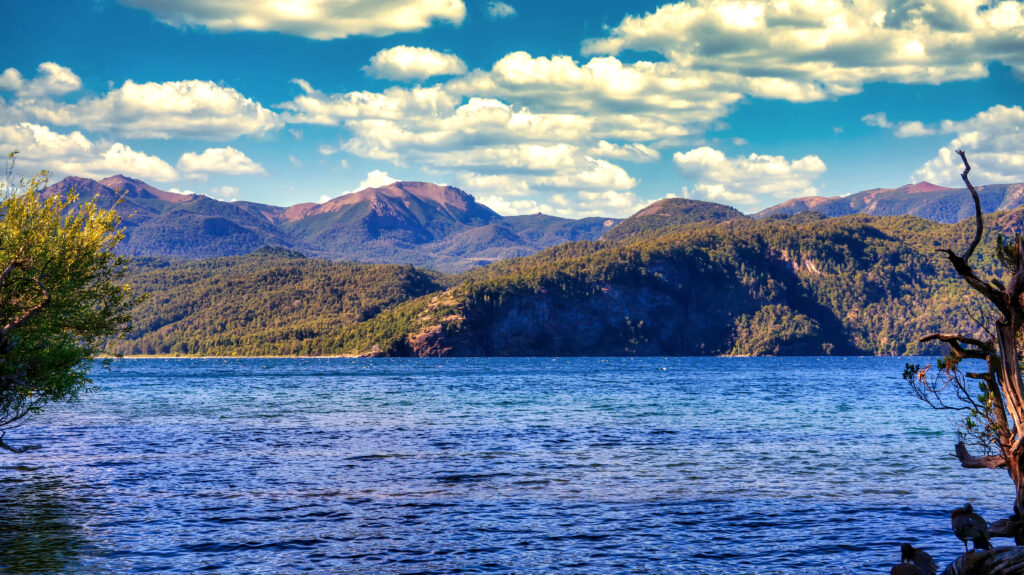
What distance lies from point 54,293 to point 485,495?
22.3 m

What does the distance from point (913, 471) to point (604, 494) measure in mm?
19611

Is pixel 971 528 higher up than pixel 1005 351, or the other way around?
pixel 1005 351

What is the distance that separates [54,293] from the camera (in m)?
35.8

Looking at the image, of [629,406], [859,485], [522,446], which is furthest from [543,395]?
[859,485]

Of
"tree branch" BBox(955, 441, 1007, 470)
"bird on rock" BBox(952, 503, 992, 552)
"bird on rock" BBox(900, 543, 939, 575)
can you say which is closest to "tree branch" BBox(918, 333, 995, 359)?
"tree branch" BBox(955, 441, 1007, 470)

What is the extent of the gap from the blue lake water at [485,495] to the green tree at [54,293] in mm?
5905

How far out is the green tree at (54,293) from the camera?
33.3 m

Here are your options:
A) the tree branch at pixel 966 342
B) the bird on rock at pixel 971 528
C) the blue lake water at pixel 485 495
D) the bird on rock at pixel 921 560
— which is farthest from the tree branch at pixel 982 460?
the blue lake water at pixel 485 495

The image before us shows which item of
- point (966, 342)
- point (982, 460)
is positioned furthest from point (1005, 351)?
point (982, 460)

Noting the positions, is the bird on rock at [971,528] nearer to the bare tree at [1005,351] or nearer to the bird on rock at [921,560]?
the bare tree at [1005,351]

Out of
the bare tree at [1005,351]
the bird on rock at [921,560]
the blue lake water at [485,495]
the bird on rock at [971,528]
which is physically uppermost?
the bare tree at [1005,351]

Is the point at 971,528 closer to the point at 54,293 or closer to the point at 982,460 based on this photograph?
the point at 982,460

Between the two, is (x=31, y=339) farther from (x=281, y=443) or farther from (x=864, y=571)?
(x=864, y=571)

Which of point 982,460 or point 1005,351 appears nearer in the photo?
point 1005,351
